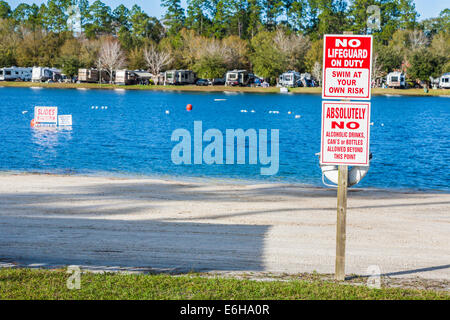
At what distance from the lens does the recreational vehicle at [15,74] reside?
116250mm

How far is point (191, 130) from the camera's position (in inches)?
1794

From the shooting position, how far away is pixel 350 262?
29.9ft

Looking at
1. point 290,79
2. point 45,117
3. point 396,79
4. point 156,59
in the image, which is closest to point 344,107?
point 45,117

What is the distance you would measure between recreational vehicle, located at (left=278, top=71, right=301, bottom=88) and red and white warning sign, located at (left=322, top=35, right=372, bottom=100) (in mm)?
104266

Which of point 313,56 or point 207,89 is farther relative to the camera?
point 313,56

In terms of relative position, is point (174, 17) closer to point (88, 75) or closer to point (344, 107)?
point (88, 75)

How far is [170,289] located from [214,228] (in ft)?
16.8

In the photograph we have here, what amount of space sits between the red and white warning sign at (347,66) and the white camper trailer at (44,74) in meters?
117

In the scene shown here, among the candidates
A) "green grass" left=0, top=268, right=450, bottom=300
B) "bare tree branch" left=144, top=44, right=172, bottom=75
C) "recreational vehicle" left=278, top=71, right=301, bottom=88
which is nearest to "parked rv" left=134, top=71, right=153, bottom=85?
"bare tree branch" left=144, top=44, right=172, bottom=75

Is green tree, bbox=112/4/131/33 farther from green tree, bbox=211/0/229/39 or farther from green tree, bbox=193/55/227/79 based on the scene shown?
green tree, bbox=193/55/227/79

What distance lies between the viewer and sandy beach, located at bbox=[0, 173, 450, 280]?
8895 mm

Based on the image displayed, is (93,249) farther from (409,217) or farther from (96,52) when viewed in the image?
(96,52)
